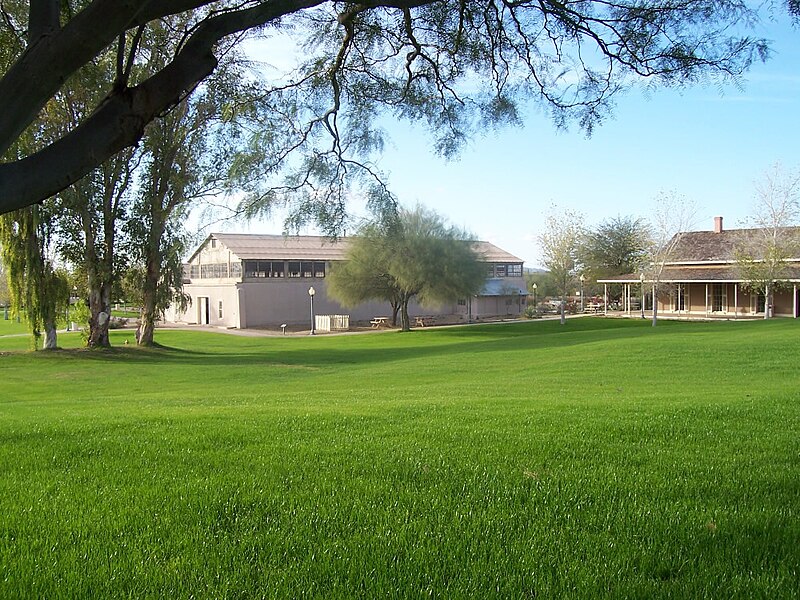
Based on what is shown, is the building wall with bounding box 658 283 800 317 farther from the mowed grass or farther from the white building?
the mowed grass

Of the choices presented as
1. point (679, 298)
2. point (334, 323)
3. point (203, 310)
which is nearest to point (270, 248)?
point (203, 310)

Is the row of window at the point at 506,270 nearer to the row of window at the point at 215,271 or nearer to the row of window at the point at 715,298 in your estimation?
the row of window at the point at 715,298

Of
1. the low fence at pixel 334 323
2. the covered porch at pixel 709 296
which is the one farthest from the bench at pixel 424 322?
the covered porch at pixel 709 296

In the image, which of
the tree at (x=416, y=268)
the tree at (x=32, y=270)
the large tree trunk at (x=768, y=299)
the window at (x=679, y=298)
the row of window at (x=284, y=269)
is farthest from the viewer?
the window at (x=679, y=298)

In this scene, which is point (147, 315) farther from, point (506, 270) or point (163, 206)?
point (506, 270)

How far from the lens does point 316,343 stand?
1537 inches

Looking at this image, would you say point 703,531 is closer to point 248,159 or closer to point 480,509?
point 480,509

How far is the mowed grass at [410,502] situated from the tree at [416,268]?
116ft

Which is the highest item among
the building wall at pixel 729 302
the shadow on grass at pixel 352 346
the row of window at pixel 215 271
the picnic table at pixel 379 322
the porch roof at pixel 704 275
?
the row of window at pixel 215 271

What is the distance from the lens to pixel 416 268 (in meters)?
44.8

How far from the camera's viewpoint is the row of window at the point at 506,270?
65.4 m

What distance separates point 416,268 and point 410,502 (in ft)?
132

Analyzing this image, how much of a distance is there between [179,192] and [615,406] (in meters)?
23.0

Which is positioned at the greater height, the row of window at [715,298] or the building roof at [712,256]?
the building roof at [712,256]
